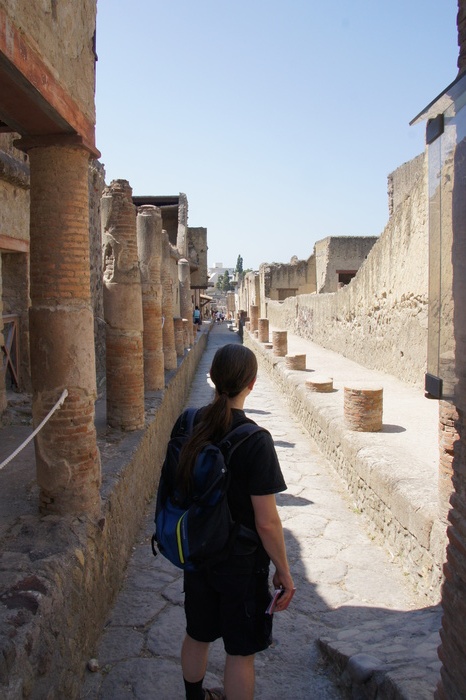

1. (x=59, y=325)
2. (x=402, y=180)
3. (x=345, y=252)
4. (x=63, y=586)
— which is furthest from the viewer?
(x=345, y=252)

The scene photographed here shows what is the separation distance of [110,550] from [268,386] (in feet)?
32.9

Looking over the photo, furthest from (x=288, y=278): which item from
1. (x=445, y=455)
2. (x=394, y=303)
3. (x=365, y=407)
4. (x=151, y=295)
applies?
(x=445, y=455)

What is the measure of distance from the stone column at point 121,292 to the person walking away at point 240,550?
12.2 feet

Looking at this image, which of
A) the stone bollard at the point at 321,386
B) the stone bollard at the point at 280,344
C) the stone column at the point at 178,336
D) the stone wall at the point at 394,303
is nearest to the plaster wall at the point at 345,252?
the stone wall at the point at 394,303

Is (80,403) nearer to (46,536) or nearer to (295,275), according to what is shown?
(46,536)

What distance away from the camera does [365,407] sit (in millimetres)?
6254

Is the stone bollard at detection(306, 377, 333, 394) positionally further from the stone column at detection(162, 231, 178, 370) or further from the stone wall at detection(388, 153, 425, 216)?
the stone wall at detection(388, 153, 425, 216)

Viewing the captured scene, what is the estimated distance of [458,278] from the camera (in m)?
2.03

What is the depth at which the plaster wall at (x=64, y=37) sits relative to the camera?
264 centimetres

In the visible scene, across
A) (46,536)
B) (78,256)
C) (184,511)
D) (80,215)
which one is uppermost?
(80,215)

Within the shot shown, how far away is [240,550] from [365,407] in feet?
14.3

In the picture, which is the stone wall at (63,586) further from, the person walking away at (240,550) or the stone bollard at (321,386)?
the stone bollard at (321,386)

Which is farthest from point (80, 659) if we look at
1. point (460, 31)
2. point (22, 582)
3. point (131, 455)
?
point (460, 31)

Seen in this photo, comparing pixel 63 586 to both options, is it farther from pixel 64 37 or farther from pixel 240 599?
pixel 64 37
